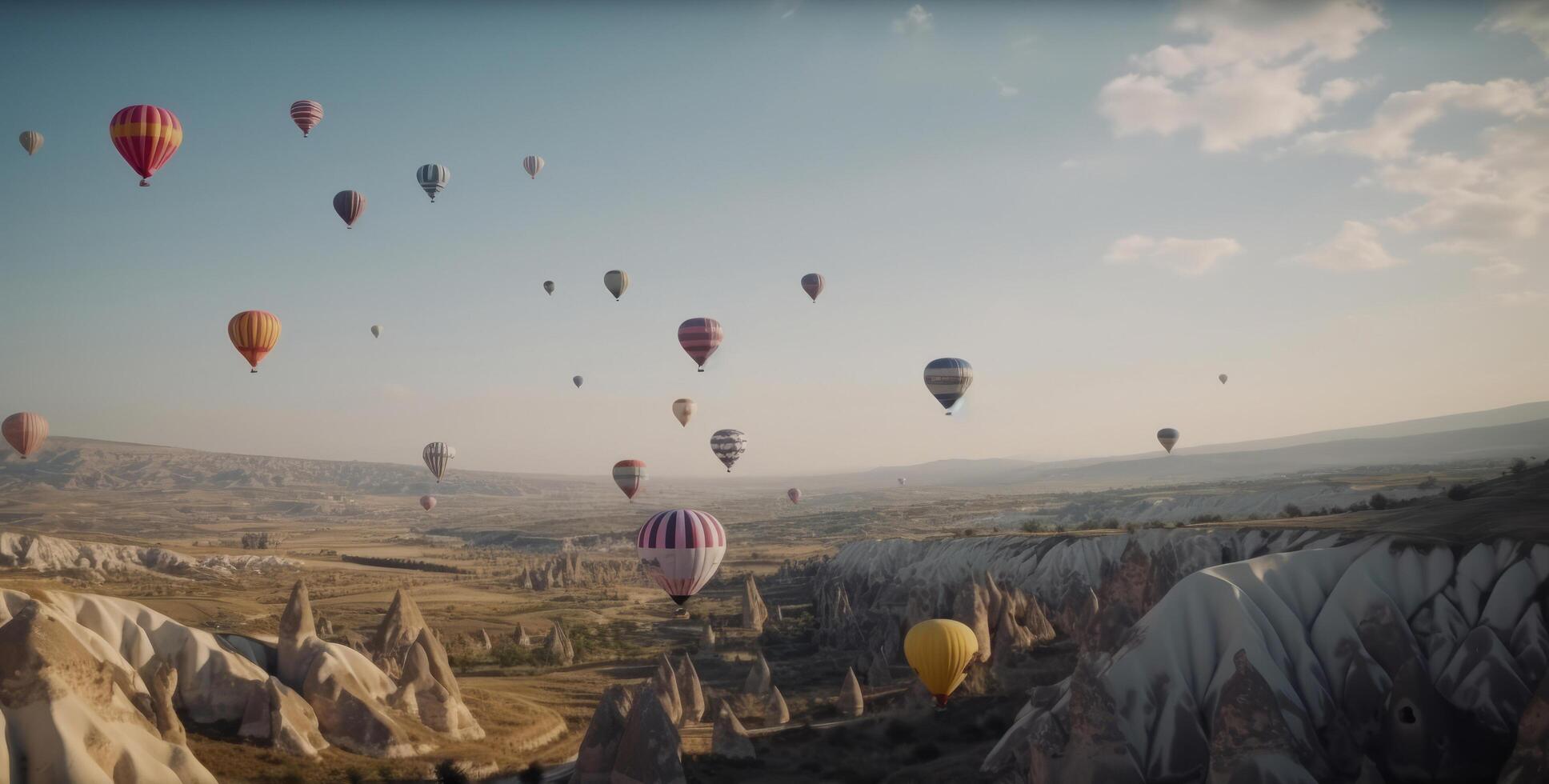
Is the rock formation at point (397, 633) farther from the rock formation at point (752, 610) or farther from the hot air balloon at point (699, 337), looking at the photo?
the rock formation at point (752, 610)

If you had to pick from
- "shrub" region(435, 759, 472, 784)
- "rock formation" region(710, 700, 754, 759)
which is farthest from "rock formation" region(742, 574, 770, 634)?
"shrub" region(435, 759, 472, 784)

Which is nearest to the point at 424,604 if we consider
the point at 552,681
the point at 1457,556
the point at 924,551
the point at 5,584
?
the point at 552,681

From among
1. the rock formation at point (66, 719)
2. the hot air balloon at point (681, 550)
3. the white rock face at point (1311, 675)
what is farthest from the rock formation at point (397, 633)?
the white rock face at point (1311, 675)

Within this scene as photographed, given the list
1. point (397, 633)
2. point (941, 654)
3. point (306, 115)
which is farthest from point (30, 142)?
point (941, 654)

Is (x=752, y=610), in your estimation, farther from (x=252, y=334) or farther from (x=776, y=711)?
(x=252, y=334)

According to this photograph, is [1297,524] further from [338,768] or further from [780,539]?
[780,539]

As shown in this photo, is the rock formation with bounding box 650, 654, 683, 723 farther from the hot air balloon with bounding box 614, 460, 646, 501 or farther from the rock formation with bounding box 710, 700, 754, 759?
the hot air balloon with bounding box 614, 460, 646, 501
